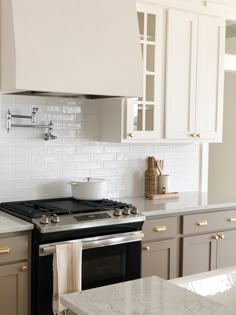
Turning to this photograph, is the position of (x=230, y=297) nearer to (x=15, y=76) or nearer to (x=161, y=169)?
(x=15, y=76)

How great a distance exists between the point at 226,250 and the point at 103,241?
52.1 inches

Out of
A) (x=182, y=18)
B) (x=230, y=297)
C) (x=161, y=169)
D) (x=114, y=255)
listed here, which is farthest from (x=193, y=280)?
(x=182, y=18)

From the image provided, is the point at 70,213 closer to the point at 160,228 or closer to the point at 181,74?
the point at 160,228

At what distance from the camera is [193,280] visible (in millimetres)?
2363

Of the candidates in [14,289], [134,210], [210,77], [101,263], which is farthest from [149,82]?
[14,289]


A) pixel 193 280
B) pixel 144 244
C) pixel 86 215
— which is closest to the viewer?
pixel 193 280

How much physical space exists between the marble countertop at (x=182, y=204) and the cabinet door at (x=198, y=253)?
0.23 m

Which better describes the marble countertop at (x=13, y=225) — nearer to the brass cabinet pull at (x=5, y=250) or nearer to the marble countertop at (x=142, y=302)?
the brass cabinet pull at (x=5, y=250)

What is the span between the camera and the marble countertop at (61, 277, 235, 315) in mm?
1629

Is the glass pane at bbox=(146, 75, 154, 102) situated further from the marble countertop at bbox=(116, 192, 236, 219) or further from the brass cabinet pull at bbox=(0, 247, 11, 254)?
the brass cabinet pull at bbox=(0, 247, 11, 254)

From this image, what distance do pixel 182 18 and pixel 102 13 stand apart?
94 cm

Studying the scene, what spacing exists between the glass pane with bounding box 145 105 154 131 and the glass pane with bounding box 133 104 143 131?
6 centimetres

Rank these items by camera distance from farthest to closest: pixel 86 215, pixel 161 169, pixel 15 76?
1. pixel 161 169
2. pixel 86 215
3. pixel 15 76

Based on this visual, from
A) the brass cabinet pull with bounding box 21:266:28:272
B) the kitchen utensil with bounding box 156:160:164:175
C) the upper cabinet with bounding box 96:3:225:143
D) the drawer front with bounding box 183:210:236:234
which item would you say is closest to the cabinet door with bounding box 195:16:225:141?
the upper cabinet with bounding box 96:3:225:143
